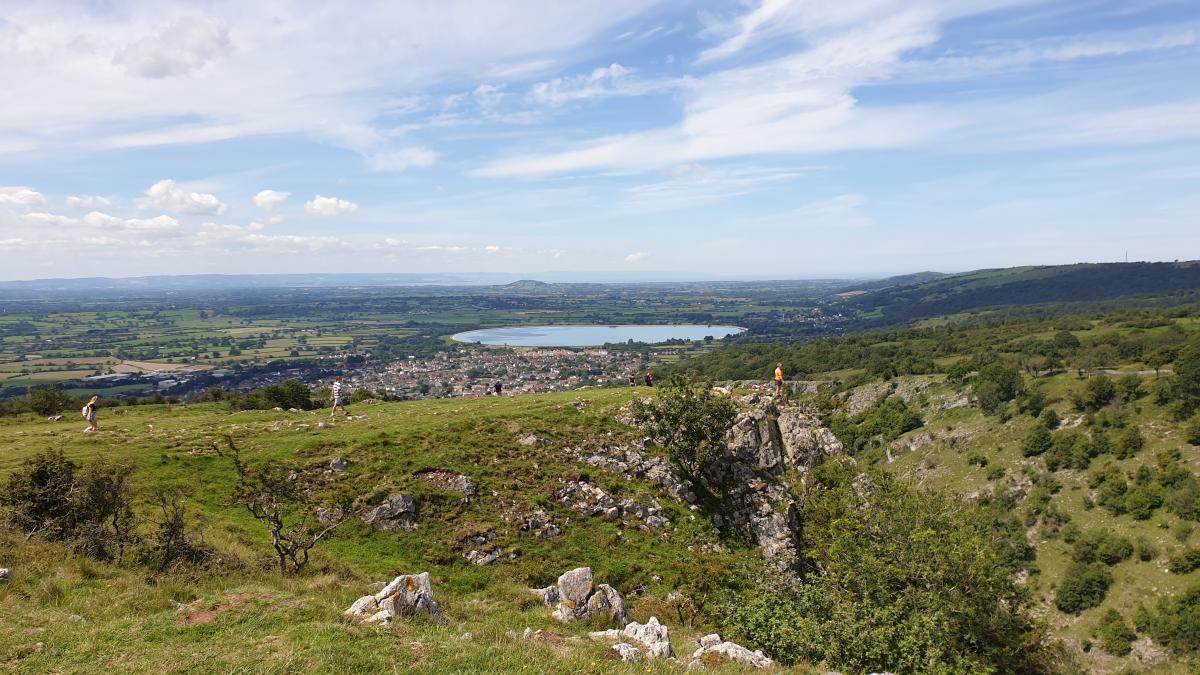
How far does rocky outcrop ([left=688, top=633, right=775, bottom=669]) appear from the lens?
15.7 metres

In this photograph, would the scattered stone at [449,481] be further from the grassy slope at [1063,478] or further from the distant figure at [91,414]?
the grassy slope at [1063,478]

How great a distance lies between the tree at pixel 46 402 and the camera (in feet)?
134

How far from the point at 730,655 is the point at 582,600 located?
5588mm

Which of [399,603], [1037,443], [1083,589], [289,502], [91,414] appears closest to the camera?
[399,603]

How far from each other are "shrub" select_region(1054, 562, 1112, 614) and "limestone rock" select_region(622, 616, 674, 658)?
244ft

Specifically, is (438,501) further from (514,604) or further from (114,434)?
(114,434)

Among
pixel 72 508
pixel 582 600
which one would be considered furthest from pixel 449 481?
pixel 72 508

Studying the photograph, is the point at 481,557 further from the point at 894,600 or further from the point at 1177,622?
the point at 1177,622

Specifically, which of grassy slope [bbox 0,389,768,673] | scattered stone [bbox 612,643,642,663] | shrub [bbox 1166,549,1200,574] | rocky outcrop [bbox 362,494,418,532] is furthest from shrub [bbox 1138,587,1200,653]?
rocky outcrop [bbox 362,494,418,532]

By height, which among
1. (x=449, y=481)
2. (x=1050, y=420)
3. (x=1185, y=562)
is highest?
(x=449, y=481)

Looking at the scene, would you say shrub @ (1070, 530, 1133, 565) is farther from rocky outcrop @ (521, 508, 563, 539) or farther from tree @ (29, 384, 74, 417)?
tree @ (29, 384, 74, 417)

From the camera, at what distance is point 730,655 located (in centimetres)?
1598

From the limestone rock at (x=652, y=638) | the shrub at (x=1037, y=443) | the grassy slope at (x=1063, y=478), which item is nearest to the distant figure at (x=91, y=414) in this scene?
the limestone rock at (x=652, y=638)

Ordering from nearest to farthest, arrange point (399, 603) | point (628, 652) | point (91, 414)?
point (628, 652)
point (399, 603)
point (91, 414)
